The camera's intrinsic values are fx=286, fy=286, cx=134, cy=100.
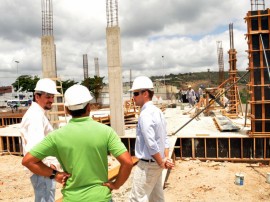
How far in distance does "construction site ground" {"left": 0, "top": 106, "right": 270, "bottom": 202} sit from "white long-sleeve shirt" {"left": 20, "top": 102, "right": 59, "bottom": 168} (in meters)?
2.46

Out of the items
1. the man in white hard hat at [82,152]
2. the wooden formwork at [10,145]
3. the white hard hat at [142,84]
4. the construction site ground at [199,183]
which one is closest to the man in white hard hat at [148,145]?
Result: the white hard hat at [142,84]

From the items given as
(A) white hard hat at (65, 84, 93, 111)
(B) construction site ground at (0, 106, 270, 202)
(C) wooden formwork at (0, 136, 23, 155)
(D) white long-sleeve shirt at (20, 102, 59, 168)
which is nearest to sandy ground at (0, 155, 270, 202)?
(B) construction site ground at (0, 106, 270, 202)

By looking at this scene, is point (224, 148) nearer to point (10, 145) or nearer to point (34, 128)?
point (34, 128)

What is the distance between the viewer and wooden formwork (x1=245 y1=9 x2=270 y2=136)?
9.41 m

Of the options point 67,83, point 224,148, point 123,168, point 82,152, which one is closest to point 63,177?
point 82,152

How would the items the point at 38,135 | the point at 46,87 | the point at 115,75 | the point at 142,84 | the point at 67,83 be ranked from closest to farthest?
the point at 38,135
the point at 46,87
the point at 142,84
the point at 115,75
the point at 67,83

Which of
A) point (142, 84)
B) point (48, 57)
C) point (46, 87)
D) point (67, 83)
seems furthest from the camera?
point (67, 83)

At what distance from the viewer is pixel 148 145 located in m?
3.26

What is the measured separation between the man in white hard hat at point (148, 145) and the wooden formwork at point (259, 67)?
7.13 meters

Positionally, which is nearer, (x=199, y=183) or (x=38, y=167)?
(x=38, y=167)

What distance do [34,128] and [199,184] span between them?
18.5 ft

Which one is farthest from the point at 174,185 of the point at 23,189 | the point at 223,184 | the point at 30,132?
the point at 30,132

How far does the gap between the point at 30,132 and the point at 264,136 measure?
8.68 m

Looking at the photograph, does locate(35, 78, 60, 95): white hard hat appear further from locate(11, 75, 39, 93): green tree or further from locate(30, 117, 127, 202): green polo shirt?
locate(11, 75, 39, 93): green tree
